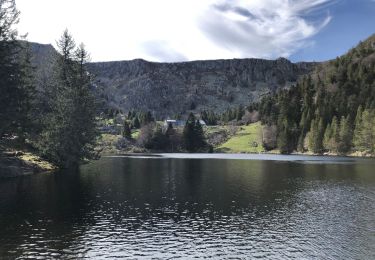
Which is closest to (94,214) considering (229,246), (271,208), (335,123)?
(229,246)

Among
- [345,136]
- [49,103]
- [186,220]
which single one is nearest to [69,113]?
[49,103]

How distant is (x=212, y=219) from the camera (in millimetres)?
44906

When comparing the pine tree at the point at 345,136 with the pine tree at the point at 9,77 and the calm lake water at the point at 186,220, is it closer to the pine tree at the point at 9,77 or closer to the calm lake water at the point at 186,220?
the calm lake water at the point at 186,220

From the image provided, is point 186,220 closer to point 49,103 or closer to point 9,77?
point 9,77

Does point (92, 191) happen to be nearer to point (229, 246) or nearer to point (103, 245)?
point (103, 245)

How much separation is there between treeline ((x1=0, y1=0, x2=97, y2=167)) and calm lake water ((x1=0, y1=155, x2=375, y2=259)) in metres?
17.0

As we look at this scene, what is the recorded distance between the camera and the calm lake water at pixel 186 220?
32.9 metres

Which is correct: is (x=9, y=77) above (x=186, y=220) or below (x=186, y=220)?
above

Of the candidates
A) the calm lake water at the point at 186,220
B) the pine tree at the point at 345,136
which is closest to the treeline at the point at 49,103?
the calm lake water at the point at 186,220

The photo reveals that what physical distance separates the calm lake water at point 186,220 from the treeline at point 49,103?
668 inches

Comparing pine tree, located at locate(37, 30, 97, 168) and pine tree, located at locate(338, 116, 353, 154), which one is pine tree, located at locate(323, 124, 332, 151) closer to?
pine tree, located at locate(338, 116, 353, 154)

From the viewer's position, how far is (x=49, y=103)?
108 meters

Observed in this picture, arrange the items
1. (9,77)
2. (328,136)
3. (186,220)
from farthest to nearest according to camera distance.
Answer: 1. (328,136)
2. (9,77)
3. (186,220)

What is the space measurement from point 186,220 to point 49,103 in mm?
76923
